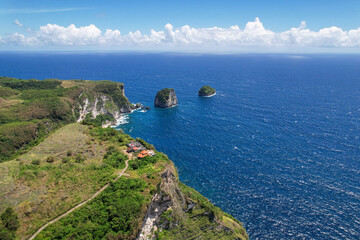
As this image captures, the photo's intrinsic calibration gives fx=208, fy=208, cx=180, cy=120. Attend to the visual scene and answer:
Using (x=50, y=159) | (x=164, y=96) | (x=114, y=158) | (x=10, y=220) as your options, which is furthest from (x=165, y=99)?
(x=10, y=220)

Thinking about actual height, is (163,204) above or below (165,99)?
below

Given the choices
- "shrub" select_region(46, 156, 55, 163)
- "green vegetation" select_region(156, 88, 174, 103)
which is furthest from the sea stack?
"shrub" select_region(46, 156, 55, 163)

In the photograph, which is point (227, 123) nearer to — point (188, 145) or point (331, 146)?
point (188, 145)

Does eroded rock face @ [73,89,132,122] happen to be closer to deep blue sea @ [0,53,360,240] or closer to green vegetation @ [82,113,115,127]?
green vegetation @ [82,113,115,127]

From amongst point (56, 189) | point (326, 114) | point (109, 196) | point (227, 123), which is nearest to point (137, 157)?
point (109, 196)

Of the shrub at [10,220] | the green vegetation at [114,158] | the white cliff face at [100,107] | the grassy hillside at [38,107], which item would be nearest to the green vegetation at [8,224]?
the shrub at [10,220]

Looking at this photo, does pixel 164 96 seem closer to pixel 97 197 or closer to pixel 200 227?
pixel 200 227
